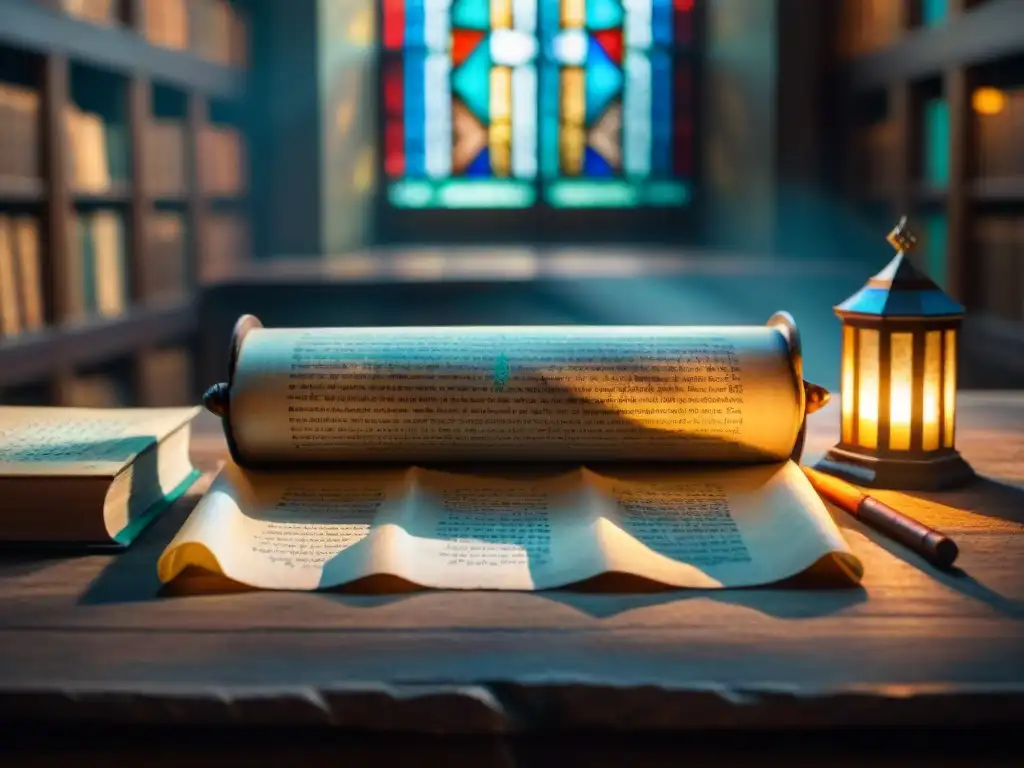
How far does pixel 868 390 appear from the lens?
1.00 m

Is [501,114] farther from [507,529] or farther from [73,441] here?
[507,529]

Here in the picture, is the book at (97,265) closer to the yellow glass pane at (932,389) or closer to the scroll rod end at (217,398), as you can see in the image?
the scroll rod end at (217,398)

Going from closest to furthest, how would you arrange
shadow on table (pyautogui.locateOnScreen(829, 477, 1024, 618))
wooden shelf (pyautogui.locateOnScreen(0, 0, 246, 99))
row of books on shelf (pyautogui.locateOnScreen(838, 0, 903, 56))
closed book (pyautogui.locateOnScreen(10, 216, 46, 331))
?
1. shadow on table (pyautogui.locateOnScreen(829, 477, 1024, 618))
2. wooden shelf (pyautogui.locateOnScreen(0, 0, 246, 99))
3. closed book (pyautogui.locateOnScreen(10, 216, 46, 331))
4. row of books on shelf (pyautogui.locateOnScreen(838, 0, 903, 56))

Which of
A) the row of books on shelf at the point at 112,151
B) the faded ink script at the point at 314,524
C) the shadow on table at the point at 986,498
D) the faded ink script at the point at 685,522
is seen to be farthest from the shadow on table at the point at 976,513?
the row of books on shelf at the point at 112,151

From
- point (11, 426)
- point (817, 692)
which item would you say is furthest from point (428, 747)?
point (11, 426)

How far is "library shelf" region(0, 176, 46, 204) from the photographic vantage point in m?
2.76

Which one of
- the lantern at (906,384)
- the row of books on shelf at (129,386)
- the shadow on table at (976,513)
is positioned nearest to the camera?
the shadow on table at (976,513)

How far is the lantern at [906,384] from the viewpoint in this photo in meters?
0.98

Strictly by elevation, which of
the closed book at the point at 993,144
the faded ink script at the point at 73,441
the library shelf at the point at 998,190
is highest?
the closed book at the point at 993,144

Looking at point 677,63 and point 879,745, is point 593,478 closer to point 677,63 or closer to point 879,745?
point 879,745

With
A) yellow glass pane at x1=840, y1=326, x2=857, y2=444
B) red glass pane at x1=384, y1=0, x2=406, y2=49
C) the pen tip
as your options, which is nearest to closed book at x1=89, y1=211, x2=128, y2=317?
red glass pane at x1=384, y1=0, x2=406, y2=49

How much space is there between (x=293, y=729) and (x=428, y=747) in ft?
0.20

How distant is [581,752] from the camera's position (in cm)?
57

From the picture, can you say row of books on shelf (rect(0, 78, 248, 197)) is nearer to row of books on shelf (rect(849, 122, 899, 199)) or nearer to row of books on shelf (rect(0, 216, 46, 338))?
row of books on shelf (rect(0, 216, 46, 338))
